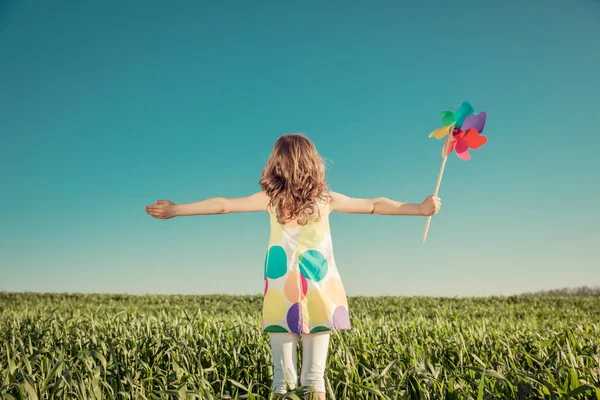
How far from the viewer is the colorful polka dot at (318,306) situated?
122 inches

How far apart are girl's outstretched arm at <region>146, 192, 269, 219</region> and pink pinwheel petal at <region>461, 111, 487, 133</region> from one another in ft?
7.78

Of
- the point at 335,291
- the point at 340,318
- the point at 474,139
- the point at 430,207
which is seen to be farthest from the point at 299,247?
the point at 474,139

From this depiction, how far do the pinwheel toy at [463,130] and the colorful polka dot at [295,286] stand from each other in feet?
6.99

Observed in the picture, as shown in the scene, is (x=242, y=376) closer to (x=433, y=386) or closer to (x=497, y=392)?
(x=433, y=386)

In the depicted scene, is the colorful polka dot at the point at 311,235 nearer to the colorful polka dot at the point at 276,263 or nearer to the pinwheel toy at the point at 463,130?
the colorful polka dot at the point at 276,263

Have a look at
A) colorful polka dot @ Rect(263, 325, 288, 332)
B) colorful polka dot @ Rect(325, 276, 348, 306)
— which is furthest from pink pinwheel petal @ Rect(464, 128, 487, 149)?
colorful polka dot @ Rect(263, 325, 288, 332)

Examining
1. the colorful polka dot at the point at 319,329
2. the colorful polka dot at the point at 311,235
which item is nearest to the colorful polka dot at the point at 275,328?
the colorful polka dot at the point at 319,329

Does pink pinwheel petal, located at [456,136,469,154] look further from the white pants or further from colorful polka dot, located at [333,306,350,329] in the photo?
the white pants

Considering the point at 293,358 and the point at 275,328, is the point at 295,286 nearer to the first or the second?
the point at 275,328

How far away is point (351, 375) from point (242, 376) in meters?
1.16

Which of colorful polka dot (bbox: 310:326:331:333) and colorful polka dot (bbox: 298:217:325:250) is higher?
colorful polka dot (bbox: 298:217:325:250)

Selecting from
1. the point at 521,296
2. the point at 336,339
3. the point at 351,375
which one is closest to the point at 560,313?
the point at 521,296

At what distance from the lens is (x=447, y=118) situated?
15.2 ft

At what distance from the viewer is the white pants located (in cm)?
314
